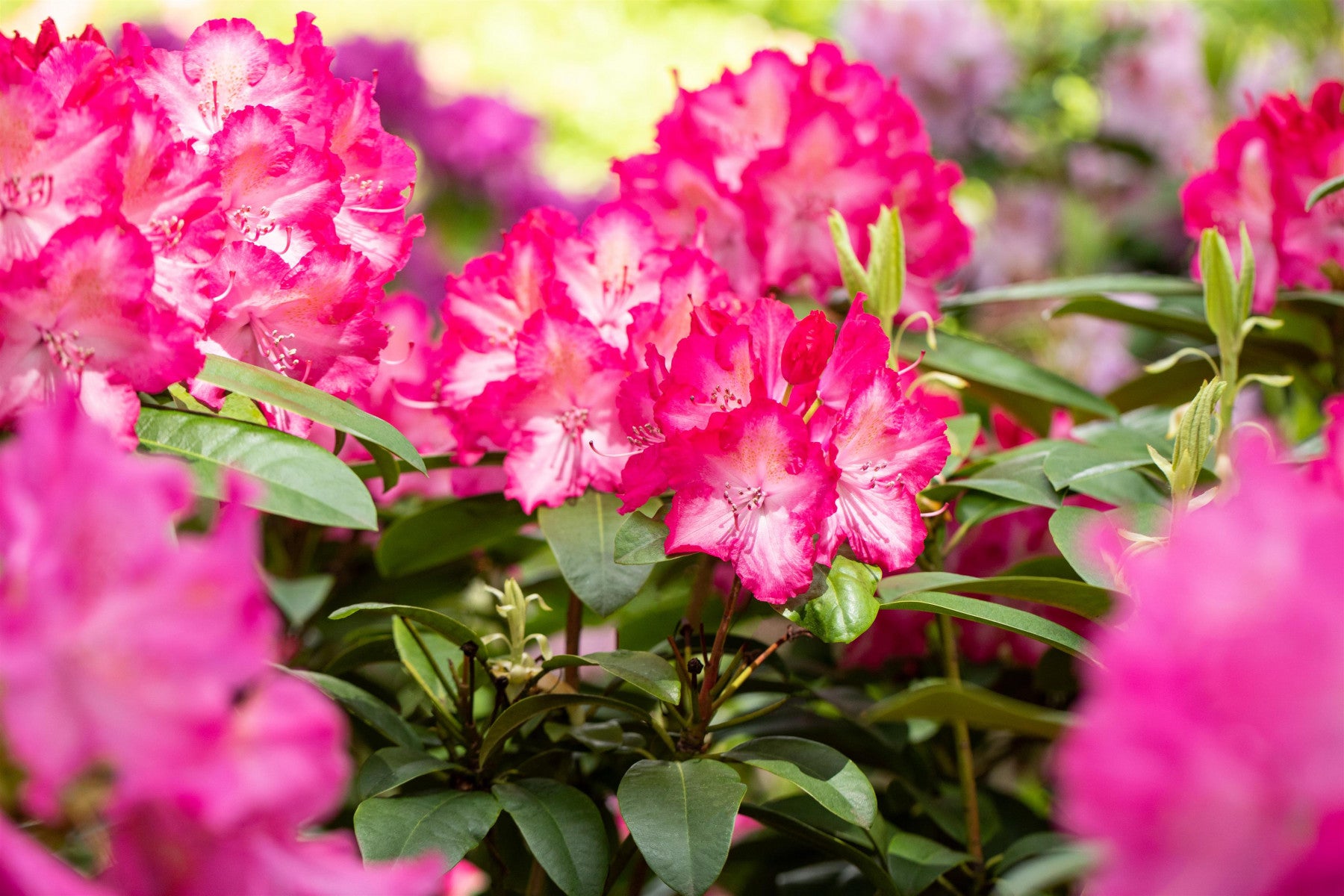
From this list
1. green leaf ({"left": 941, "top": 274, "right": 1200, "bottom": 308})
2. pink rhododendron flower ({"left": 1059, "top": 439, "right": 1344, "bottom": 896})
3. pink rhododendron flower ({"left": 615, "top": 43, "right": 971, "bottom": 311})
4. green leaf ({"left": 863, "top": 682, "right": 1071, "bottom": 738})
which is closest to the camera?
pink rhododendron flower ({"left": 1059, "top": 439, "right": 1344, "bottom": 896})

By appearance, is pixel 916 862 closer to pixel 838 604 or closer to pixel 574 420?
pixel 838 604

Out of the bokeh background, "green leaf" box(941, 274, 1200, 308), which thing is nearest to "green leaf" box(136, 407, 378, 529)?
"green leaf" box(941, 274, 1200, 308)

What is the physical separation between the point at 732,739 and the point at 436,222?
2.58 meters

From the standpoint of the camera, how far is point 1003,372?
3.36 feet

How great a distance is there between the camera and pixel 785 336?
27.5 inches

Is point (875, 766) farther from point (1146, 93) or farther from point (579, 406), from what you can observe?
point (1146, 93)

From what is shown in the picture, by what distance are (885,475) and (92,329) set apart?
0.44 m

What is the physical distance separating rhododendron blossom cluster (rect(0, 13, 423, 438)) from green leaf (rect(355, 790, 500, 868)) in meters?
0.23

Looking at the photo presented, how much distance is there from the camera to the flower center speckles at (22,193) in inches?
23.8

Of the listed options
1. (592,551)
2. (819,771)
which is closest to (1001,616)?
(819,771)

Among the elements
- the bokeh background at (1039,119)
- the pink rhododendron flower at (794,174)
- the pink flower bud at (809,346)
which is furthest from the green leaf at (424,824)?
the bokeh background at (1039,119)

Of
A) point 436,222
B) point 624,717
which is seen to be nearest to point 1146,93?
point 436,222

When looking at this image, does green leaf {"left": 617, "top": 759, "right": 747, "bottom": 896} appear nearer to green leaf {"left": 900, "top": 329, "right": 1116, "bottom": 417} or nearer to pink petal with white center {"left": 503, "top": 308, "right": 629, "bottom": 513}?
pink petal with white center {"left": 503, "top": 308, "right": 629, "bottom": 513}

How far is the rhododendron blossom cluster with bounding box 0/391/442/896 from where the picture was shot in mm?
366
